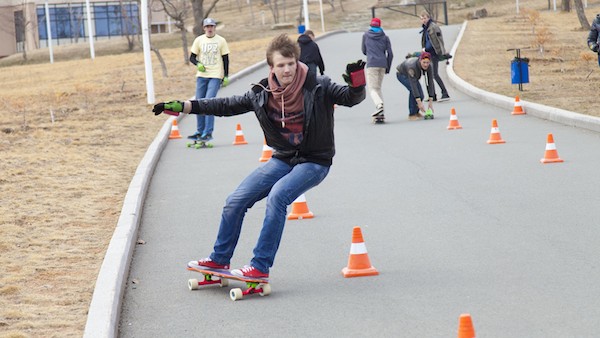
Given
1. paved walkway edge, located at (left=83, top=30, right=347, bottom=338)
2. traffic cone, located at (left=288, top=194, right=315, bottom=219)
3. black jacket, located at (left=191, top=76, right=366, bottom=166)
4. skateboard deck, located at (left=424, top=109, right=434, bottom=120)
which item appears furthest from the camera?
skateboard deck, located at (left=424, top=109, right=434, bottom=120)

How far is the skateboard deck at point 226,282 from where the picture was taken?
24.7 ft

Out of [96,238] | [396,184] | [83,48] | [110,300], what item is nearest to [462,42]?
[396,184]

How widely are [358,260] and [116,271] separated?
5.60 ft

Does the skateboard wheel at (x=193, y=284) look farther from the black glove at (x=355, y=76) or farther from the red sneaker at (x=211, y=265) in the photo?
the black glove at (x=355, y=76)

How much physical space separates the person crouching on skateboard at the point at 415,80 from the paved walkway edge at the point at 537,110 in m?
1.69

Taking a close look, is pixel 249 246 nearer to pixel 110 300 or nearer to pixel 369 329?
pixel 110 300

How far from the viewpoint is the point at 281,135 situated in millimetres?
7746

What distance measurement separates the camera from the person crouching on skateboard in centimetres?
2025

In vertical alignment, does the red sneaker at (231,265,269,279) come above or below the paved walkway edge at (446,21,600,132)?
above

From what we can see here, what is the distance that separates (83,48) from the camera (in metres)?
79.2

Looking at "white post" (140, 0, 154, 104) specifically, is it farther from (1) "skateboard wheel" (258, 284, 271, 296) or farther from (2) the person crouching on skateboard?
(1) "skateboard wheel" (258, 284, 271, 296)

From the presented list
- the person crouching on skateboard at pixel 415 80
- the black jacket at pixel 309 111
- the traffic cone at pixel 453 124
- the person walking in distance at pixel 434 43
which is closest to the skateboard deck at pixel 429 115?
the person crouching on skateboard at pixel 415 80

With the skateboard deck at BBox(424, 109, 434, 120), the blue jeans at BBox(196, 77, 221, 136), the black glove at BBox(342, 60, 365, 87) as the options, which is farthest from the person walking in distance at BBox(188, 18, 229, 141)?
the black glove at BBox(342, 60, 365, 87)

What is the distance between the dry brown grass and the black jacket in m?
1.62
